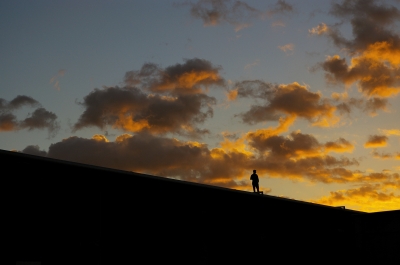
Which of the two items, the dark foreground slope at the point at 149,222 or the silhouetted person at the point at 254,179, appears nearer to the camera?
the dark foreground slope at the point at 149,222

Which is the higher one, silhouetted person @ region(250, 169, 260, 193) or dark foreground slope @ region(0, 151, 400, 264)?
silhouetted person @ region(250, 169, 260, 193)

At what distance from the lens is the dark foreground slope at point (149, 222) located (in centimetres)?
1941

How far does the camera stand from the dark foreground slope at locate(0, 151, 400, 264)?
63.7 ft

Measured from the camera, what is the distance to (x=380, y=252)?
119 feet

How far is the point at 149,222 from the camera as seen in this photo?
24000 millimetres

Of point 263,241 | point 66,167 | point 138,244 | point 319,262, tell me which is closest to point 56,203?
point 66,167

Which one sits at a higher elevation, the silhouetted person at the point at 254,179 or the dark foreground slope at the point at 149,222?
the silhouetted person at the point at 254,179

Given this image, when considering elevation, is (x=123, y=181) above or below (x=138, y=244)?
above

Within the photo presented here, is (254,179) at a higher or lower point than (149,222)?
higher

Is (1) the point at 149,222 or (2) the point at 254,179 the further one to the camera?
(2) the point at 254,179

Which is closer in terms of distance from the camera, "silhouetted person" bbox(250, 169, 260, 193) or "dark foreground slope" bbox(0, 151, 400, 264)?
"dark foreground slope" bbox(0, 151, 400, 264)

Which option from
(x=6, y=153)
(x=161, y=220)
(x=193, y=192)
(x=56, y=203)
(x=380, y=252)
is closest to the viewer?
(x=6, y=153)

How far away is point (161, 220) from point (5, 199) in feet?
26.9

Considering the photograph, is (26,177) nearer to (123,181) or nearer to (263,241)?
(123,181)
